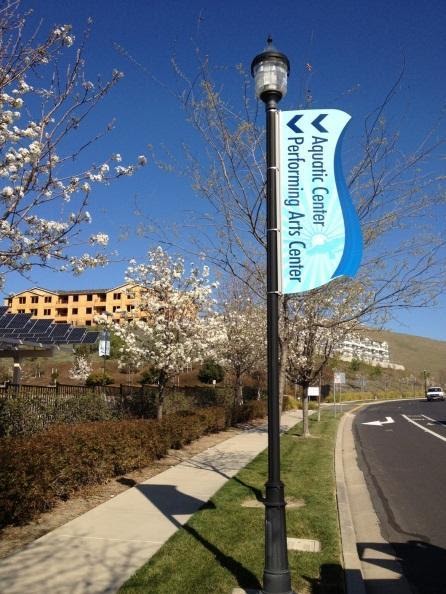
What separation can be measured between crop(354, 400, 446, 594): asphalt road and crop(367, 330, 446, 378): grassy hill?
354 feet

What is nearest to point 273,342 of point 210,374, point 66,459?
point 66,459

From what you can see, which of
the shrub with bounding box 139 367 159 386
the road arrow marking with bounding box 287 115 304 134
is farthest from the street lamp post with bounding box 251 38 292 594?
the shrub with bounding box 139 367 159 386

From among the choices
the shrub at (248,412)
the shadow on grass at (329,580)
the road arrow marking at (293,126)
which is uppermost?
the road arrow marking at (293,126)

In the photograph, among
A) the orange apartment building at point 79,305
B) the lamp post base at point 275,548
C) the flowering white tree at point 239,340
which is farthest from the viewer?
the orange apartment building at point 79,305

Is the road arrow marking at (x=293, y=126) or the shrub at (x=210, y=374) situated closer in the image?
the road arrow marking at (x=293, y=126)

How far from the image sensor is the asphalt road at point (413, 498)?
19.8 ft

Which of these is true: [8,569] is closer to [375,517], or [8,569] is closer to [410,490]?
[375,517]

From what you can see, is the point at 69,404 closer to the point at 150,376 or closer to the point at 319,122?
the point at 319,122

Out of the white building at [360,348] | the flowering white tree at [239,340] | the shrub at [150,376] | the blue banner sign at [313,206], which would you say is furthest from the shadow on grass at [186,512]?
the flowering white tree at [239,340]

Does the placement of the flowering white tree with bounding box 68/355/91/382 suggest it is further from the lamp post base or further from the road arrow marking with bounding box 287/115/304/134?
the lamp post base

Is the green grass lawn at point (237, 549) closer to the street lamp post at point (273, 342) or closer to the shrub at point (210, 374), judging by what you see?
the street lamp post at point (273, 342)

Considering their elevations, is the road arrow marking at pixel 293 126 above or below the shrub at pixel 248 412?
above

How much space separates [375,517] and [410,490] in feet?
7.28

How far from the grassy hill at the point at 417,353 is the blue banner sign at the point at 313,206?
12097 cm
